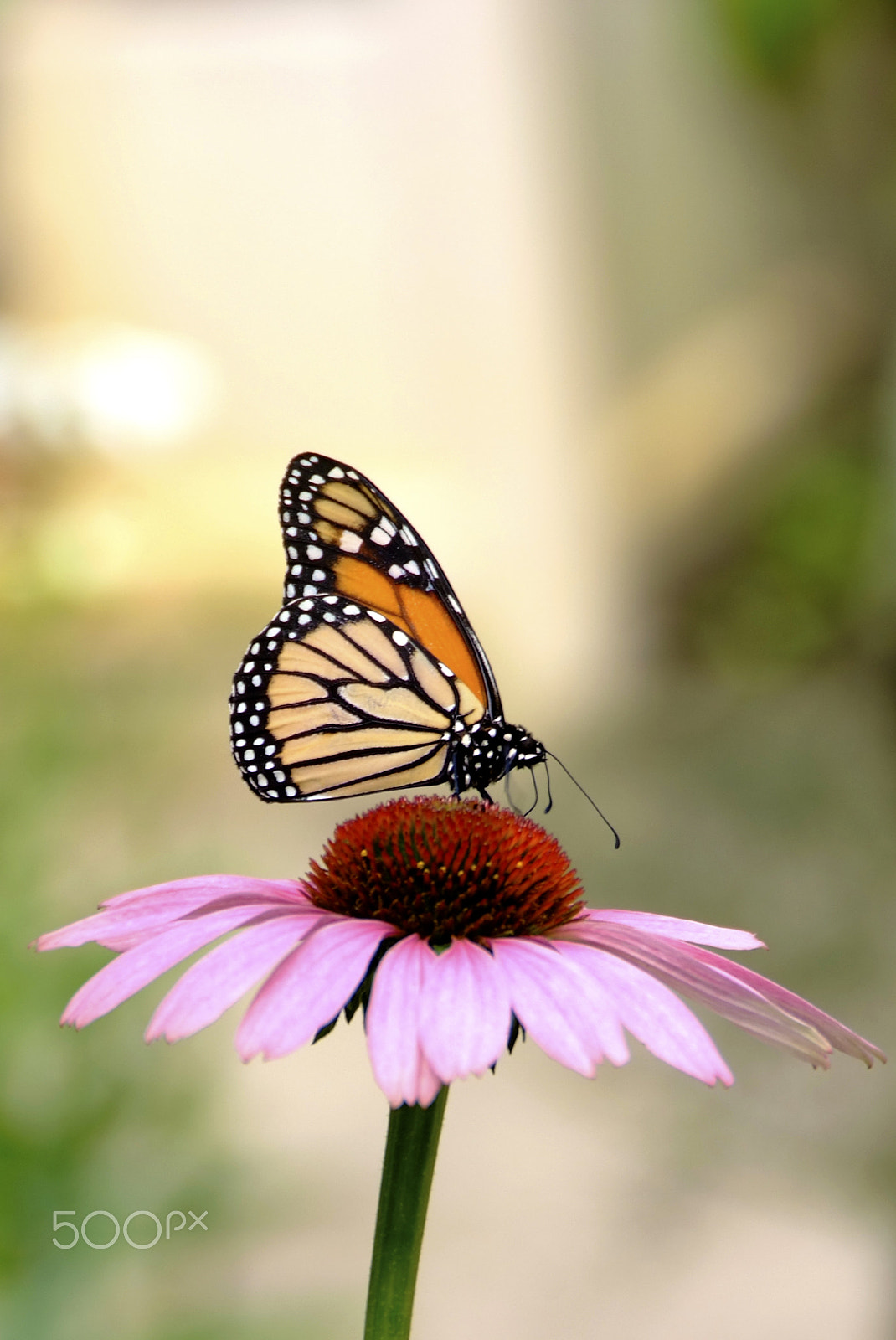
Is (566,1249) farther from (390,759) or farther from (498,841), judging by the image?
(498,841)

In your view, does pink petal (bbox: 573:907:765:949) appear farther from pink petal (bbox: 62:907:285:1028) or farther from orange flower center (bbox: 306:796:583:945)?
pink petal (bbox: 62:907:285:1028)

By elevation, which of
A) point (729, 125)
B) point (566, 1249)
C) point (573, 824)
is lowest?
point (566, 1249)

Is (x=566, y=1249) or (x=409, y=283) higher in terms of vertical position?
(x=409, y=283)

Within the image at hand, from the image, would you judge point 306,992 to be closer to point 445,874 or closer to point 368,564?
point 445,874

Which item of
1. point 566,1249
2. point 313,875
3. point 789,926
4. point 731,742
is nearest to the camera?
point 313,875

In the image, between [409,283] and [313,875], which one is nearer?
[313,875]

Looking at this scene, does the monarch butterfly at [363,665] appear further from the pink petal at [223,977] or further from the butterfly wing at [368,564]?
the pink petal at [223,977]

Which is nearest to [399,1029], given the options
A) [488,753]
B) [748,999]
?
[748,999]

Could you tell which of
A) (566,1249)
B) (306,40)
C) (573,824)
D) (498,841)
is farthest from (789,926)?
(306,40)
